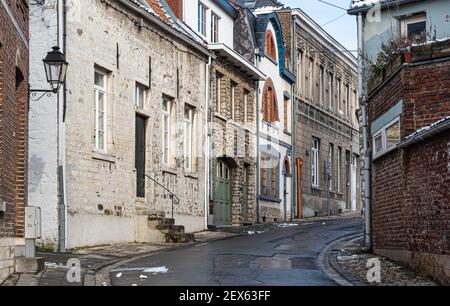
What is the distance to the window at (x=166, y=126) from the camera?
2398cm

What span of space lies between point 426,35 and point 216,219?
33.0ft

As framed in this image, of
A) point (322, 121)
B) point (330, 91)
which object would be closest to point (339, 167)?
point (322, 121)

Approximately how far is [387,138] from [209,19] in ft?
41.8

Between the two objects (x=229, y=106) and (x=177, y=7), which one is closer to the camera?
(x=177, y=7)

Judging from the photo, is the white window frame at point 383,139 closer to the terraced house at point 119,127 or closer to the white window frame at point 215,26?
the terraced house at point 119,127

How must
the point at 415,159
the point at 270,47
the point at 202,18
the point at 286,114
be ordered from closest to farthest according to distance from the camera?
the point at 415,159, the point at 202,18, the point at 270,47, the point at 286,114

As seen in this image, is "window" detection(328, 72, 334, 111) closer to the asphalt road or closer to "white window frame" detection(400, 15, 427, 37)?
"white window frame" detection(400, 15, 427, 37)

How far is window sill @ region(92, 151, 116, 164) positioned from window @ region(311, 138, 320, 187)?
19.8 m

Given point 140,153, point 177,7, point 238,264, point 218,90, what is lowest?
point 238,264

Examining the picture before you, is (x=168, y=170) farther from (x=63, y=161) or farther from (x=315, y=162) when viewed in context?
(x=315, y=162)

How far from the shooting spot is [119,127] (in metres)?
20.8

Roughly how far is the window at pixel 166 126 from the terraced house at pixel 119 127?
40 millimetres

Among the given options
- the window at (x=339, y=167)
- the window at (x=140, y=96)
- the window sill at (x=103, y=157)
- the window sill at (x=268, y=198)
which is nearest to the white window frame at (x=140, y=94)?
the window at (x=140, y=96)

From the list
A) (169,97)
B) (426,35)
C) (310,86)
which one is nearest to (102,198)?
(169,97)
